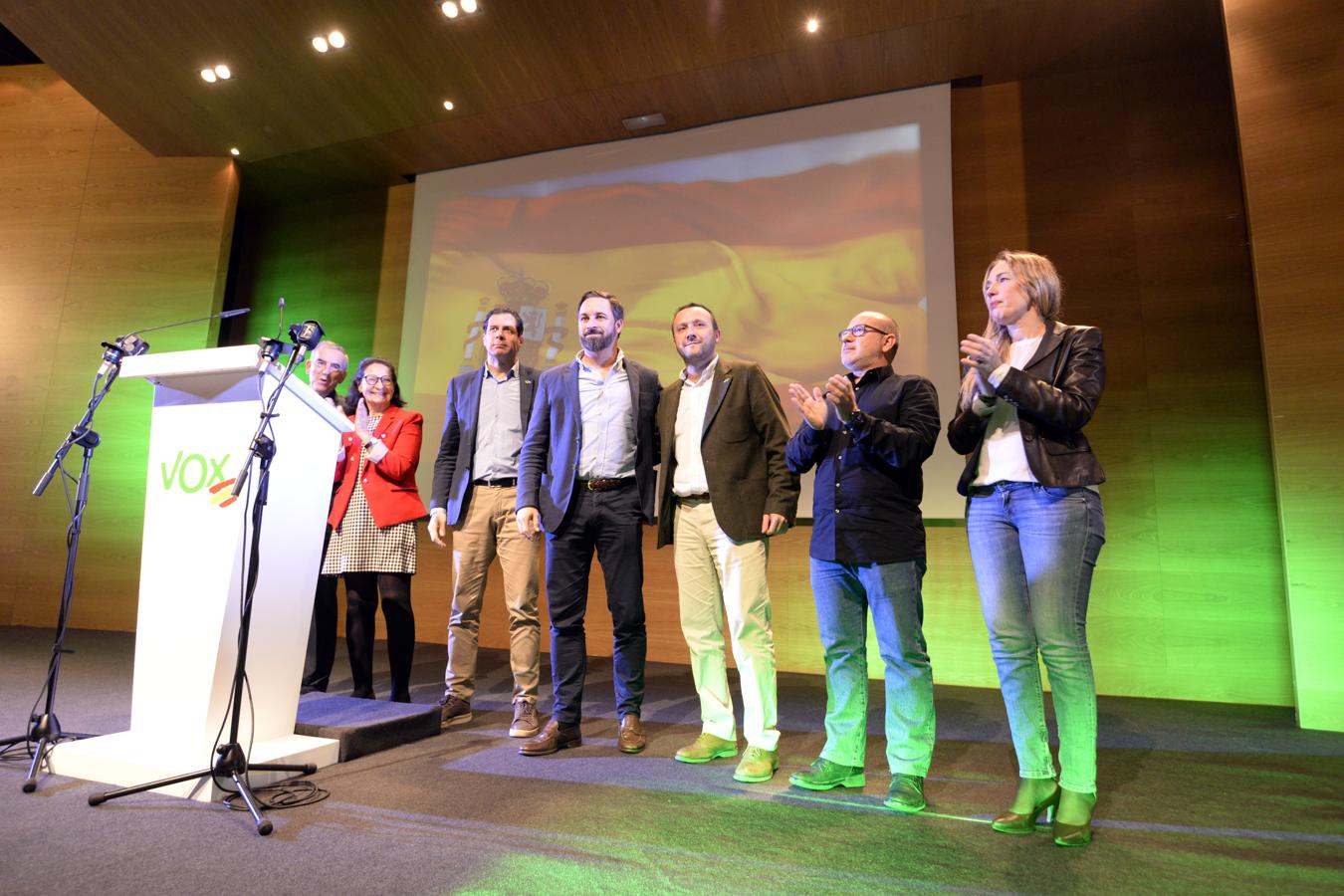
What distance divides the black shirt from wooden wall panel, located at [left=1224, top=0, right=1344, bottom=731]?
230 centimetres

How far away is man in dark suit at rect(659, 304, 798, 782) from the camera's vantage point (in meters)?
2.34

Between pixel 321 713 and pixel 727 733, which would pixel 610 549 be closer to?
pixel 727 733

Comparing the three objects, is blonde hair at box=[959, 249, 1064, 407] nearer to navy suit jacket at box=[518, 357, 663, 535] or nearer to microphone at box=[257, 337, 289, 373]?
navy suit jacket at box=[518, 357, 663, 535]

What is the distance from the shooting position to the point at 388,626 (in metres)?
3.04

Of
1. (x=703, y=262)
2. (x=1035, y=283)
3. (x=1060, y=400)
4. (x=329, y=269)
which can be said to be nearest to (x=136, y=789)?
(x=1060, y=400)

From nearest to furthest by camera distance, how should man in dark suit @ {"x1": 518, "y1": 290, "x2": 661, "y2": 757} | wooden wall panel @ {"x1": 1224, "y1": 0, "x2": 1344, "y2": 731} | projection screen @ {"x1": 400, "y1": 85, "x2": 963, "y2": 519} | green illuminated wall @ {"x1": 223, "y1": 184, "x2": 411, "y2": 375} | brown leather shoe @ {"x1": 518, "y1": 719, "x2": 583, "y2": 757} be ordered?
brown leather shoe @ {"x1": 518, "y1": 719, "x2": 583, "y2": 757}
man in dark suit @ {"x1": 518, "y1": 290, "x2": 661, "y2": 757}
wooden wall panel @ {"x1": 1224, "y1": 0, "x2": 1344, "y2": 731}
projection screen @ {"x1": 400, "y1": 85, "x2": 963, "y2": 519}
green illuminated wall @ {"x1": 223, "y1": 184, "x2": 411, "y2": 375}

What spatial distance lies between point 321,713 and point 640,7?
158 inches

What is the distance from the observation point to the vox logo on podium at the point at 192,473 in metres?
2.01

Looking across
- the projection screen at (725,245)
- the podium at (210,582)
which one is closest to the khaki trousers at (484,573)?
the podium at (210,582)

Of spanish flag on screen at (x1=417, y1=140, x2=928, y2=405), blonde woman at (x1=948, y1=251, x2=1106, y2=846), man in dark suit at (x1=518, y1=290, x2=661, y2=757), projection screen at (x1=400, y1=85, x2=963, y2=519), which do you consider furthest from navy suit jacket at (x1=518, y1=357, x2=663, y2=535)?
spanish flag on screen at (x1=417, y1=140, x2=928, y2=405)

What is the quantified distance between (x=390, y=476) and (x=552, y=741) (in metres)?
1.26

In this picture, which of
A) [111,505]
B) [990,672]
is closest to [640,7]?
[990,672]

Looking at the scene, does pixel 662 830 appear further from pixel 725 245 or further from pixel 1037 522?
pixel 725 245

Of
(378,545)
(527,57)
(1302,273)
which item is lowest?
(378,545)
